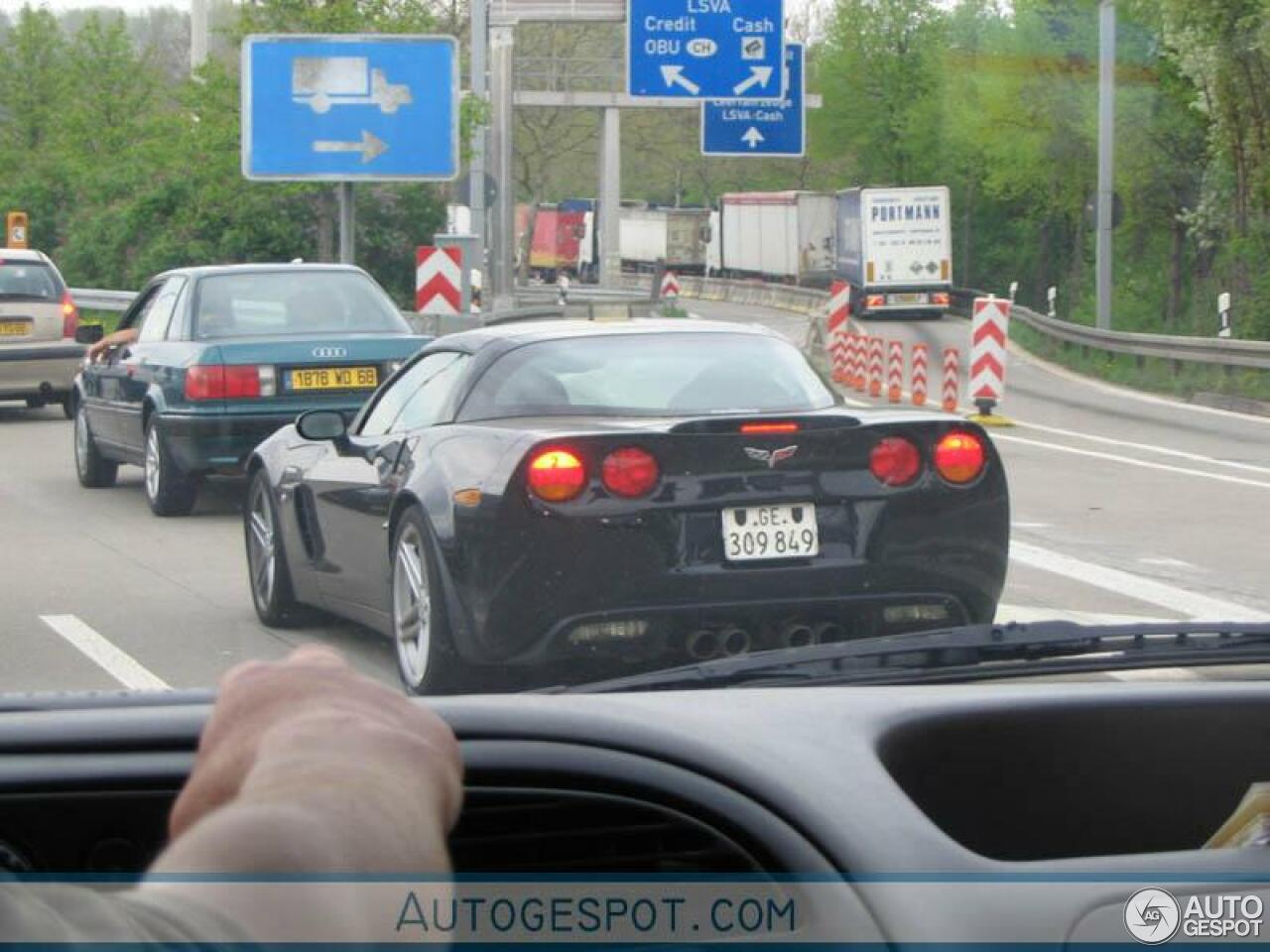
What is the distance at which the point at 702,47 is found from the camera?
30109mm

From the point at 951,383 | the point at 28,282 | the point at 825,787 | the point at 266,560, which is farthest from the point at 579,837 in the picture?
the point at 951,383

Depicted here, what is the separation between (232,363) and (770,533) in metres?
7.04

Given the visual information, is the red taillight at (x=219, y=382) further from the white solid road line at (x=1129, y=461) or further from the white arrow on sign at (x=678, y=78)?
the white arrow on sign at (x=678, y=78)

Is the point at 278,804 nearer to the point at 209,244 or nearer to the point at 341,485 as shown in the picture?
the point at 341,485

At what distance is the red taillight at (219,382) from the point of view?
1380cm

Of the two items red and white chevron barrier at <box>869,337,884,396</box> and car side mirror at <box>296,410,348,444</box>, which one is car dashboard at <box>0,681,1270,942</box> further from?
red and white chevron barrier at <box>869,337,884,396</box>

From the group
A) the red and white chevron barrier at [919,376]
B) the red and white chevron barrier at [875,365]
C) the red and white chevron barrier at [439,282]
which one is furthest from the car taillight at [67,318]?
the red and white chevron barrier at [875,365]

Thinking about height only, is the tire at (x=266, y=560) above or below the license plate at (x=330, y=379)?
below

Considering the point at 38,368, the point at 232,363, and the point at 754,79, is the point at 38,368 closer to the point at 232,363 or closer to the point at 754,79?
the point at 232,363

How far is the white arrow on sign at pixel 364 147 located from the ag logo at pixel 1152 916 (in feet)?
91.4

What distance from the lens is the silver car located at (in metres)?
21.2

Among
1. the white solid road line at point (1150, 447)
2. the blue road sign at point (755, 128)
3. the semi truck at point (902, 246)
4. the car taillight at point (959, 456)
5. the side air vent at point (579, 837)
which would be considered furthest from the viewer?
the semi truck at point (902, 246)

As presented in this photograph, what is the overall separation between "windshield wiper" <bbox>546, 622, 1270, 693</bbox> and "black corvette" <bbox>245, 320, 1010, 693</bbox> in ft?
13.2

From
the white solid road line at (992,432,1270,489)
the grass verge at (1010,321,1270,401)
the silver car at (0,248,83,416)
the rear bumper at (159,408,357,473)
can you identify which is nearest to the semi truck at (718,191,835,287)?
the grass verge at (1010,321,1270,401)
